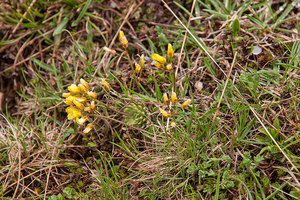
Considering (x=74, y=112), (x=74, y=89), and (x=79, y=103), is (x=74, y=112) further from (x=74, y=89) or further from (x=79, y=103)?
→ (x=74, y=89)

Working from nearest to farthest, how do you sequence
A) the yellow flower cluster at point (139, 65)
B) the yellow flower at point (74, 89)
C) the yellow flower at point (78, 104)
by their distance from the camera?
1. the yellow flower at point (78, 104)
2. the yellow flower at point (74, 89)
3. the yellow flower cluster at point (139, 65)

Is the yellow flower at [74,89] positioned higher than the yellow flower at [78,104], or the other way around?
the yellow flower at [74,89]

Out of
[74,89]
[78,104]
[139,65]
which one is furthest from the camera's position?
[139,65]

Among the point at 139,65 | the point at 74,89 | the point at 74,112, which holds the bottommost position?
the point at 74,112

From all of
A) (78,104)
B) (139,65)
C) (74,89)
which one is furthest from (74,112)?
(139,65)

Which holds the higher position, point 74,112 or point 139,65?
point 139,65

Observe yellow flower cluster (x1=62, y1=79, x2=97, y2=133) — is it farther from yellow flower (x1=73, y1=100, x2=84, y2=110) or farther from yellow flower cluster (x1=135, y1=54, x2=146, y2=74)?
yellow flower cluster (x1=135, y1=54, x2=146, y2=74)

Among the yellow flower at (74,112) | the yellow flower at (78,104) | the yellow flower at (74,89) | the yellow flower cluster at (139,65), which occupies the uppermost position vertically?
the yellow flower cluster at (139,65)

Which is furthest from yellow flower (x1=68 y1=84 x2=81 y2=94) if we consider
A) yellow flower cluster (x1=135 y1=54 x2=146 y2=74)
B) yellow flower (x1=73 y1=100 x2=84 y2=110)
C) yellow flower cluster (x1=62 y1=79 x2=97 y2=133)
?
yellow flower cluster (x1=135 y1=54 x2=146 y2=74)

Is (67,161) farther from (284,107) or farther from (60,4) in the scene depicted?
(284,107)

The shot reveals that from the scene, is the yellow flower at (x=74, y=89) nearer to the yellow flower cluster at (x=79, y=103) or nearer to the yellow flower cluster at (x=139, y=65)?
the yellow flower cluster at (x=79, y=103)

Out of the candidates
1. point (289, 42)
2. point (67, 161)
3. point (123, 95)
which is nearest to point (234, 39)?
point (289, 42)

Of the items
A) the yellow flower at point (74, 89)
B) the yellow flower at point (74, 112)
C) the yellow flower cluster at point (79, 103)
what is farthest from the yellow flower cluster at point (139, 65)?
the yellow flower at point (74, 112)
